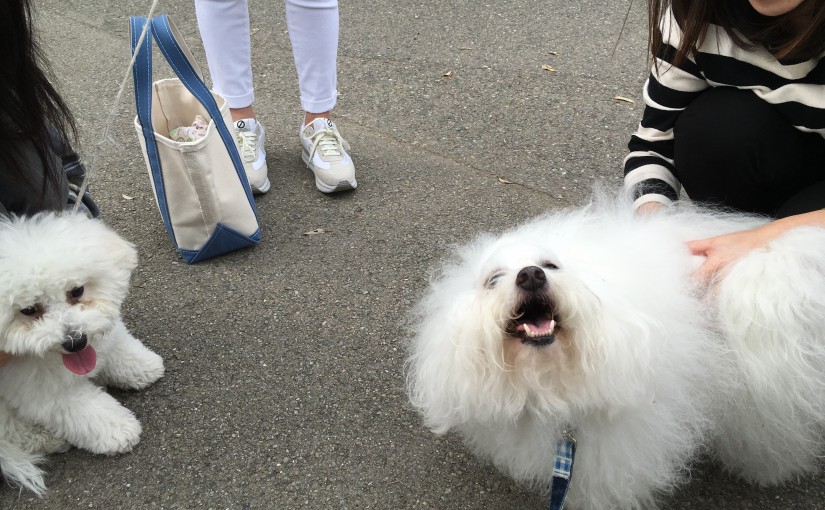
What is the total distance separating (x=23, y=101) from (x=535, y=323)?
1301 millimetres

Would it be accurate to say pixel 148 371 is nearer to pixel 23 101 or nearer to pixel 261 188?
pixel 23 101

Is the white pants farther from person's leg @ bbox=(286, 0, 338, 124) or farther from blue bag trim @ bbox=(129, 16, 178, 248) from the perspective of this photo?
blue bag trim @ bbox=(129, 16, 178, 248)

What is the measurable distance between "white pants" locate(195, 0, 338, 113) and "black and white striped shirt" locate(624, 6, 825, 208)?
122 centimetres

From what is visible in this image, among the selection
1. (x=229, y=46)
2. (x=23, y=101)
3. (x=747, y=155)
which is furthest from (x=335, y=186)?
(x=747, y=155)

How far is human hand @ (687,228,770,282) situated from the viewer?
4.65ft

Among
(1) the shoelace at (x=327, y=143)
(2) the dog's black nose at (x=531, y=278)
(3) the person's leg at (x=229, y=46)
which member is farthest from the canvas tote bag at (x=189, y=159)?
(2) the dog's black nose at (x=531, y=278)

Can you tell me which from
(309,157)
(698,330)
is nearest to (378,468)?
(698,330)

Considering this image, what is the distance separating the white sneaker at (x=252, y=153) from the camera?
269 centimetres

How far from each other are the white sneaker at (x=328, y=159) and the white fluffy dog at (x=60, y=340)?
1.05 metres

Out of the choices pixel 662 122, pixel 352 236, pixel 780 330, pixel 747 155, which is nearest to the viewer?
pixel 780 330

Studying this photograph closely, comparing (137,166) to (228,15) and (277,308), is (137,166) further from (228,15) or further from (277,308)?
(277,308)

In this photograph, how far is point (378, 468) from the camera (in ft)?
5.76

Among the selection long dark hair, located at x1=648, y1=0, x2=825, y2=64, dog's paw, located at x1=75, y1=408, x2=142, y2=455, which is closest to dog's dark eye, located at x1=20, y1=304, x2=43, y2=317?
dog's paw, located at x1=75, y1=408, x2=142, y2=455

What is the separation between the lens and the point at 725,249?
145cm
